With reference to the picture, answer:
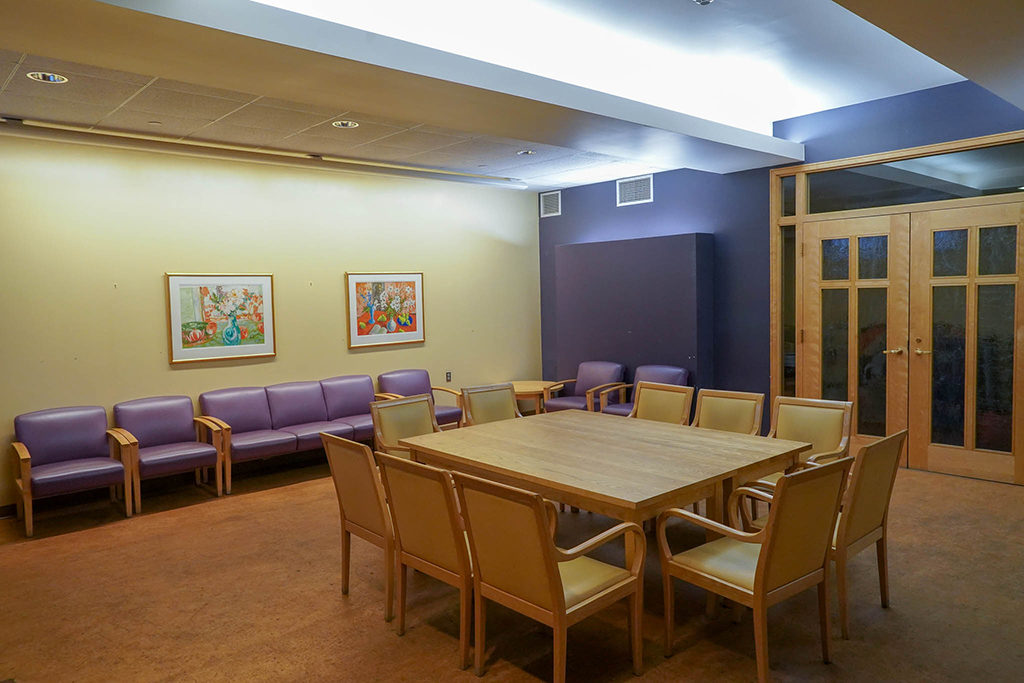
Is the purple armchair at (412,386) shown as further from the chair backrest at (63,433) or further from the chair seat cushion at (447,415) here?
the chair backrest at (63,433)

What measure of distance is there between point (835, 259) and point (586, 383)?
273 centimetres

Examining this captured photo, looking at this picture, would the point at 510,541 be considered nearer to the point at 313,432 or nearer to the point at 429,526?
the point at 429,526

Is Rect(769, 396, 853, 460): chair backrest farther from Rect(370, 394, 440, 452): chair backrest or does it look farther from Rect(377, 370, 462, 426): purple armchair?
Rect(377, 370, 462, 426): purple armchair

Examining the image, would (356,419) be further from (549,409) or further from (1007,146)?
(1007,146)

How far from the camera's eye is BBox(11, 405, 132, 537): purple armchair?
15.6ft

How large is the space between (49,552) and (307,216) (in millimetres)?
3581

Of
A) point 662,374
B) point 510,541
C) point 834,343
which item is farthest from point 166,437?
point 834,343

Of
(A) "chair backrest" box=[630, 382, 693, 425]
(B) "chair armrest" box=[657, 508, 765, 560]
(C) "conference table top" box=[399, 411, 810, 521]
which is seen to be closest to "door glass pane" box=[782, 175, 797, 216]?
(A) "chair backrest" box=[630, 382, 693, 425]

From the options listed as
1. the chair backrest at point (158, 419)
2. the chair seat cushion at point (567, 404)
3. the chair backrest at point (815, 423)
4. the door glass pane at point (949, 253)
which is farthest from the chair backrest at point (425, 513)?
the door glass pane at point (949, 253)

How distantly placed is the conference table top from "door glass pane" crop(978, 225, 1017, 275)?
110 inches

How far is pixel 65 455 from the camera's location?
17.2ft

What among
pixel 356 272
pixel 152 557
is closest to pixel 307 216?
pixel 356 272

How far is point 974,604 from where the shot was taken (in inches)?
134

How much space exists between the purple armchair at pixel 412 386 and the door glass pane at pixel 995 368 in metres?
4.44
